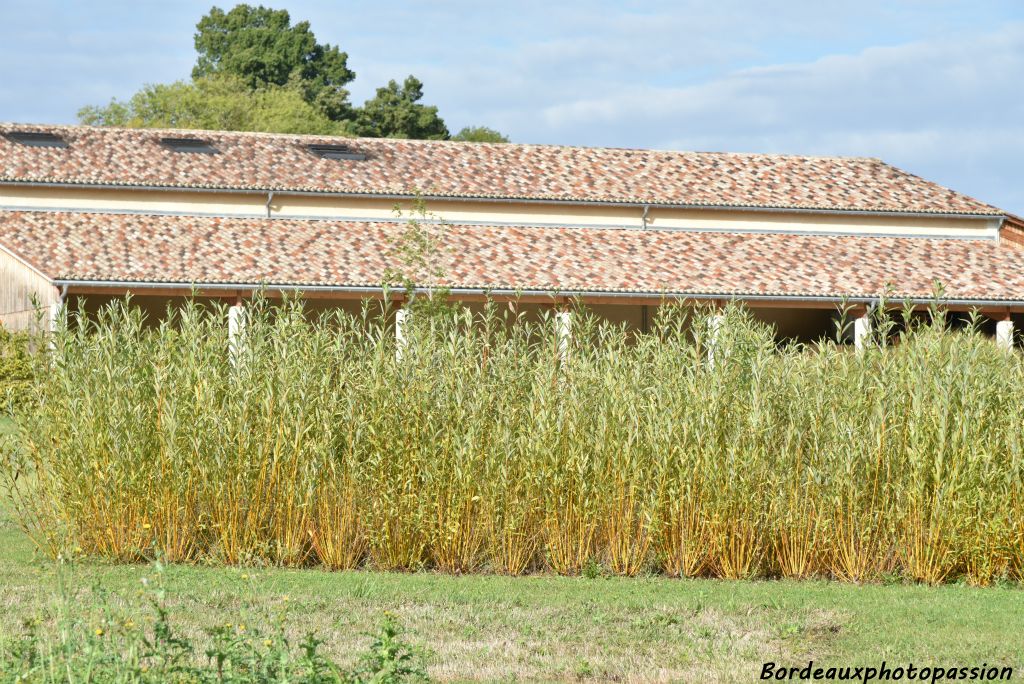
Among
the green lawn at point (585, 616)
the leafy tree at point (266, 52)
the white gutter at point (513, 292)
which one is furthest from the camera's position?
the leafy tree at point (266, 52)

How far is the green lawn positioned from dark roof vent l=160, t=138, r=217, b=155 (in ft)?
67.0

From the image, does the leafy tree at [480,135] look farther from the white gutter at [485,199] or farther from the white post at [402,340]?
the white post at [402,340]

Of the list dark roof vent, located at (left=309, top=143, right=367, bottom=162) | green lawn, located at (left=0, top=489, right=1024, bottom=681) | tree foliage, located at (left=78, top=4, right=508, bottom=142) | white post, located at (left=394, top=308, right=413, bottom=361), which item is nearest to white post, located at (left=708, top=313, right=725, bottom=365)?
green lawn, located at (left=0, top=489, right=1024, bottom=681)

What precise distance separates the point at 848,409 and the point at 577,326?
6.63 ft

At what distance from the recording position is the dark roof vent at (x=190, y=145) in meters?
27.9

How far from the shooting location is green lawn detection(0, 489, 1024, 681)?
6316mm

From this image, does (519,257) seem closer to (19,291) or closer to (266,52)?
(19,291)

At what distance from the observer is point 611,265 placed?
2420 centimetres

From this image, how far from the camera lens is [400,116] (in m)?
51.3

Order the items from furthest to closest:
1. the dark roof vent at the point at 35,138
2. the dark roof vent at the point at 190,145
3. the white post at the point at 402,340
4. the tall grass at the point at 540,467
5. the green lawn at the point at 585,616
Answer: the dark roof vent at the point at 190,145 → the dark roof vent at the point at 35,138 → the white post at the point at 402,340 → the tall grass at the point at 540,467 → the green lawn at the point at 585,616

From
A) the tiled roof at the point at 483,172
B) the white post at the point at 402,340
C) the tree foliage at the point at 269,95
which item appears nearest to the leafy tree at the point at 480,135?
the tree foliage at the point at 269,95

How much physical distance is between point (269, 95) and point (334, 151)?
82.6 feet

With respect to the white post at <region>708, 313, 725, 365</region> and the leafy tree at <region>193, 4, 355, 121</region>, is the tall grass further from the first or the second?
the leafy tree at <region>193, 4, 355, 121</region>

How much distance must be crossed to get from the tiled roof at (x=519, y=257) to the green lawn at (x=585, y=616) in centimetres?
1403
